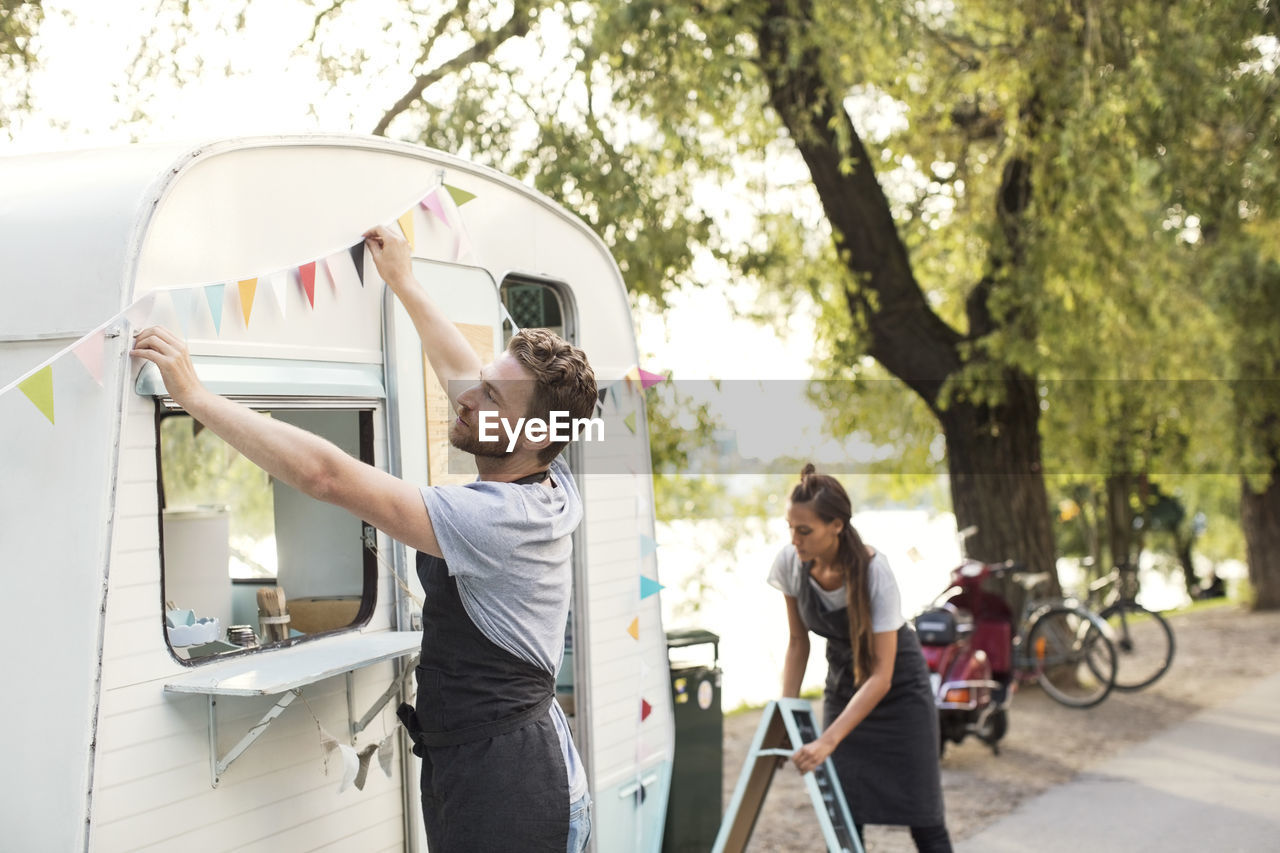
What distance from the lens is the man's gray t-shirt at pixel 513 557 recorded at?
2547 millimetres

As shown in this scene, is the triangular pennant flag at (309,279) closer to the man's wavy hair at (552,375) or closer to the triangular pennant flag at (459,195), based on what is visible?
the triangular pennant flag at (459,195)

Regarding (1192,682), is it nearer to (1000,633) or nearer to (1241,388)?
(1000,633)

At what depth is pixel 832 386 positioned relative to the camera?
33.6 ft

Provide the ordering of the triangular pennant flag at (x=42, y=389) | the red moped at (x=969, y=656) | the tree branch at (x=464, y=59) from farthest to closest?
the red moped at (x=969, y=656)
the tree branch at (x=464, y=59)
the triangular pennant flag at (x=42, y=389)

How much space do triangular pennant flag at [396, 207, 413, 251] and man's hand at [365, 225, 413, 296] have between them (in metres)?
0.09

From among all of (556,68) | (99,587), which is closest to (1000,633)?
(556,68)

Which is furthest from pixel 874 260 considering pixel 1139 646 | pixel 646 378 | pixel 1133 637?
pixel 1133 637

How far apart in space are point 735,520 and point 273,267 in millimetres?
10049

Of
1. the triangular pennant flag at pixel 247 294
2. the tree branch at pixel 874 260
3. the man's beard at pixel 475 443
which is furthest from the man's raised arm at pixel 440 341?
the tree branch at pixel 874 260

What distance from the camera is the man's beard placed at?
2.69 metres

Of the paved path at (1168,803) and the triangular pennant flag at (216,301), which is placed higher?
the triangular pennant flag at (216,301)

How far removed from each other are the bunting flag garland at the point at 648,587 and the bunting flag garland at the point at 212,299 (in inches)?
64.8

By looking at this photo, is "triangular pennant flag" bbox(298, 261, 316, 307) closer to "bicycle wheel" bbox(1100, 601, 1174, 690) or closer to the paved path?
the paved path

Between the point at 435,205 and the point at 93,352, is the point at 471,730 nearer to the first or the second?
the point at 93,352
